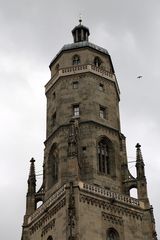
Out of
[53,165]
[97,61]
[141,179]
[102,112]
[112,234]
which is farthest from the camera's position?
[97,61]

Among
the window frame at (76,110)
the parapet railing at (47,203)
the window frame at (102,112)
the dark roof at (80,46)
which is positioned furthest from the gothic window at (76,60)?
the parapet railing at (47,203)

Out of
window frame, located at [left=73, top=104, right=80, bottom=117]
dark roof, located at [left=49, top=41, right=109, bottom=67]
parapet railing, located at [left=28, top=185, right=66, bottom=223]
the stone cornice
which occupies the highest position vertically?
dark roof, located at [left=49, top=41, right=109, bottom=67]

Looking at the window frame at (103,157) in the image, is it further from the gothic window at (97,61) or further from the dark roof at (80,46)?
the dark roof at (80,46)

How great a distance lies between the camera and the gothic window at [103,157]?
4721 cm

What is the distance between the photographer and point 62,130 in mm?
48844

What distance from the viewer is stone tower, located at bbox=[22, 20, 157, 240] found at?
42656mm

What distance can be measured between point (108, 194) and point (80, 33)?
62.6 ft

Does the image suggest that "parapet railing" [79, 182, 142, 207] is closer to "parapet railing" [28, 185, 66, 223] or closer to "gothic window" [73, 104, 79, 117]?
"parapet railing" [28, 185, 66, 223]

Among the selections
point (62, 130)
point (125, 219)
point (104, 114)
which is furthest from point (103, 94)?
point (125, 219)

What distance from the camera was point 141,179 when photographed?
4697 centimetres

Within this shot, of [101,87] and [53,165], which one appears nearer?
[53,165]

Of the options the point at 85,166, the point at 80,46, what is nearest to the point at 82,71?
the point at 80,46

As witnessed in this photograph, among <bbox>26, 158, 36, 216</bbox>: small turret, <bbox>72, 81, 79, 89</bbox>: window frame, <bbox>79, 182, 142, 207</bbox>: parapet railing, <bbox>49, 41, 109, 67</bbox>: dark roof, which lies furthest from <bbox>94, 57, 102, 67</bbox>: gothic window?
<bbox>79, 182, 142, 207</bbox>: parapet railing

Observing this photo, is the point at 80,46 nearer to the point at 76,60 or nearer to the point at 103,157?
the point at 76,60
